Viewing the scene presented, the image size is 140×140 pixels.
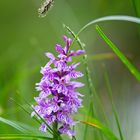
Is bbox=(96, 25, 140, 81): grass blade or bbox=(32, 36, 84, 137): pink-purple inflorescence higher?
bbox=(96, 25, 140, 81): grass blade

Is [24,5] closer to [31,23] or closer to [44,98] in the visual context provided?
[31,23]

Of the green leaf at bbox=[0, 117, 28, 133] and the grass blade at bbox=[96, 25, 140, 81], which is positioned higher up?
the grass blade at bbox=[96, 25, 140, 81]

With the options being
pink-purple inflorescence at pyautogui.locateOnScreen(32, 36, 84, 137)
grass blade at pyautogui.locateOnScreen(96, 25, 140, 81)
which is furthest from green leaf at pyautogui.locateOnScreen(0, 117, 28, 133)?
grass blade at pyautogui.locateOnScreen(96, 25, 140, 81)

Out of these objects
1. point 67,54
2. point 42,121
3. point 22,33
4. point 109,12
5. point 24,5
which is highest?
point 24,5

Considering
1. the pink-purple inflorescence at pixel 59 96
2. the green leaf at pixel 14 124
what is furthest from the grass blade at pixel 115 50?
the green leaf at pixel 14 124

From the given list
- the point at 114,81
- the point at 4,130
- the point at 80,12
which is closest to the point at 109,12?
the point at 80,12

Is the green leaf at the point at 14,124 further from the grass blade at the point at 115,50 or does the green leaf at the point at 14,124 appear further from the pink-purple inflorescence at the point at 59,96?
the grass blade at the point at 115,50

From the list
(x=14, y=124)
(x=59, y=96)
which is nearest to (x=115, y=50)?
(x=59, y=96)

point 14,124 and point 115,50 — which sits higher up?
point 115,50

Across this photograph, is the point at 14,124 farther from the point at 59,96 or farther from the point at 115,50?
the point at 115,50

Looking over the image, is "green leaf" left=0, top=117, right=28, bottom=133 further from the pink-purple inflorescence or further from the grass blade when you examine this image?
the grass blade

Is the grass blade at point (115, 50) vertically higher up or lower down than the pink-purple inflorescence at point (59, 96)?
higher up
